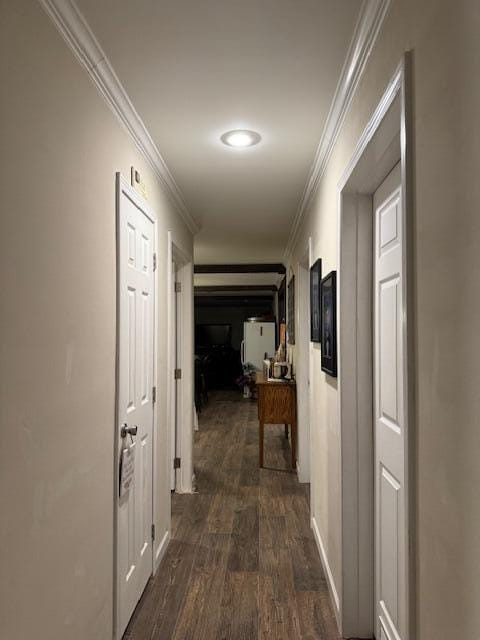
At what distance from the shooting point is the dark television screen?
13.2 meters

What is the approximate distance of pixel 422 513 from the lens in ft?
3.52

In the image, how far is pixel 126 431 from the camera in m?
2.13

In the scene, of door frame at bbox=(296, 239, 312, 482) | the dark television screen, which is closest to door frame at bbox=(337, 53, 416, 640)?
door frame at bbox=(296, 239, 312, 482)

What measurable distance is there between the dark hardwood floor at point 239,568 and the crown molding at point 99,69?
2316mm

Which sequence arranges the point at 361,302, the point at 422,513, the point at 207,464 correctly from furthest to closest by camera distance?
the point at 207,464 < the point at 361,302 < the point at 422,513

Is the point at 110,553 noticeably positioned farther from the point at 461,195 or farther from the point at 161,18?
the point at 161,18

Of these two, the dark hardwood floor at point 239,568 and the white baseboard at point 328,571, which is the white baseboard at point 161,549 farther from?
the white baseboard at point 328,571

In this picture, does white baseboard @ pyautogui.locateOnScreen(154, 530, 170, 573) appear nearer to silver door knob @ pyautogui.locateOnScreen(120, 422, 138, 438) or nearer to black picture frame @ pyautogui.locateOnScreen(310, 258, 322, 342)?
silver door knob @ pyautogui.locateOnScreen(120, 422, 138, 438)

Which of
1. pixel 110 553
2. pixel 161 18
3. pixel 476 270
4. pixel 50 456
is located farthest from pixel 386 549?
pixel 161 18

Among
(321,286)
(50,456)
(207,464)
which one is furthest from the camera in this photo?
(207,464)

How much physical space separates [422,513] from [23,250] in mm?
1157

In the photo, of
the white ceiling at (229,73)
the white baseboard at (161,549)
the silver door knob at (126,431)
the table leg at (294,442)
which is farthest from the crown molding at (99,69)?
the table leg at (294,442)

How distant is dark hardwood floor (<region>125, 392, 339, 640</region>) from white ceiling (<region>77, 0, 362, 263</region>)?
93.3 inches

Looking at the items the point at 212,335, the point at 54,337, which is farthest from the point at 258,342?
the point at 54,337
